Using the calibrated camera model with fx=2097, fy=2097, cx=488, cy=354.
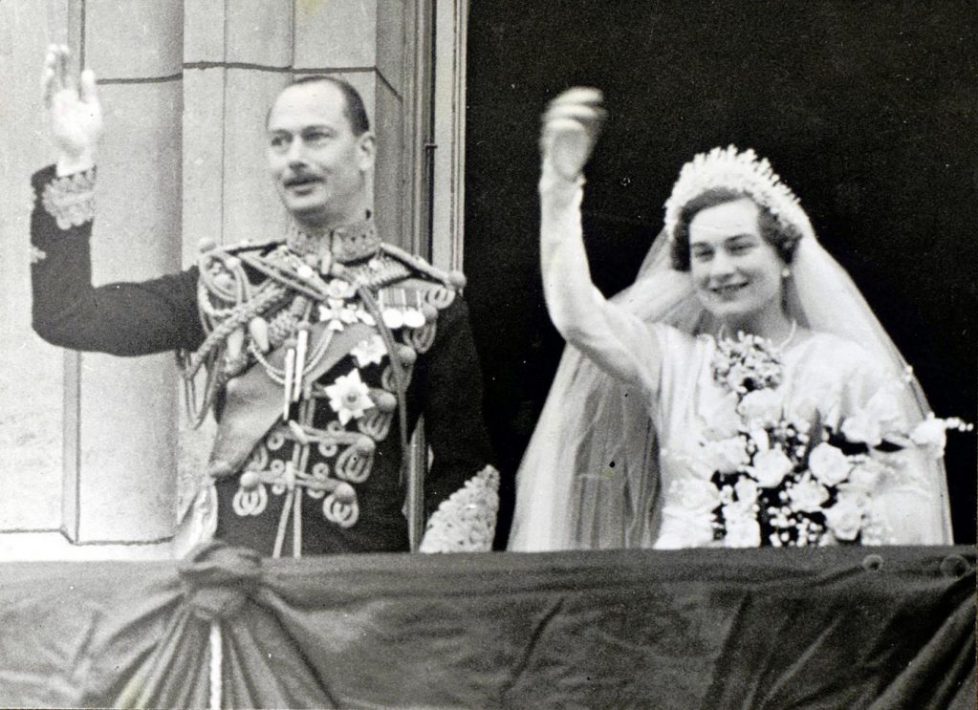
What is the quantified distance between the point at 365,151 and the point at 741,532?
159cm

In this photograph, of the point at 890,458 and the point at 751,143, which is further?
the point at 751,143

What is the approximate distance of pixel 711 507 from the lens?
6137 mm

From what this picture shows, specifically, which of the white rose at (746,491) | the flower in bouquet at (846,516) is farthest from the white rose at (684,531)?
the flower in bouquet at (846,516)

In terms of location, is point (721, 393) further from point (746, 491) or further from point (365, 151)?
point (365, 151)

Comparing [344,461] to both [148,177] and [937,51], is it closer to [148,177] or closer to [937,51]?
[148,177]

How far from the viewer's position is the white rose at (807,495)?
6133 millimetres

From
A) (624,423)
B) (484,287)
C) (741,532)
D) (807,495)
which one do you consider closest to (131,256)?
(484,287)

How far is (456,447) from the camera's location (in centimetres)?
621

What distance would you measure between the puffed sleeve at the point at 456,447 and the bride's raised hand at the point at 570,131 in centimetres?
50

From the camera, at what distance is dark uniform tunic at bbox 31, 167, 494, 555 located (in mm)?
6164

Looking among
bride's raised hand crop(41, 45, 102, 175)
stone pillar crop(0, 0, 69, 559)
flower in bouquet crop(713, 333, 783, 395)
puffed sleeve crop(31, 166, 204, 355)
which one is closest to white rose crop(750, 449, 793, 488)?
flower in bouquet crop(713, 333, 783, 395)

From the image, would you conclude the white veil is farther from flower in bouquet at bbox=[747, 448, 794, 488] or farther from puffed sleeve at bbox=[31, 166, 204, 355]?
puffed sleeve at bbox=[31, 166, 204, 355]

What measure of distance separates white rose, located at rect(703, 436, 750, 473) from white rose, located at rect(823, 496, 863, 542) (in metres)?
0.29

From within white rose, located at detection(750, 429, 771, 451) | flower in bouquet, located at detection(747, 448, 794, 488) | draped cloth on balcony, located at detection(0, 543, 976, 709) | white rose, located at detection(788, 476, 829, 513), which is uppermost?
white rose, located at detection(750, 429, 771, 451)
